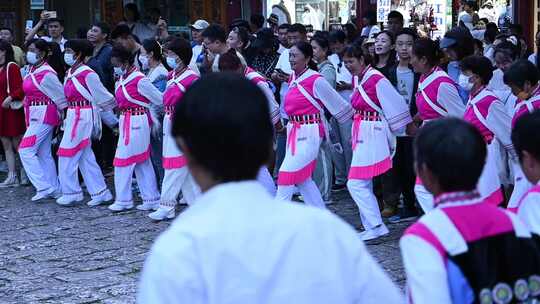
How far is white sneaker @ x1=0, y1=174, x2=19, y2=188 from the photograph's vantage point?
441 inches

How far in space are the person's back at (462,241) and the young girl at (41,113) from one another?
7560 mm

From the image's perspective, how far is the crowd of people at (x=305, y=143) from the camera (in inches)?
85.5

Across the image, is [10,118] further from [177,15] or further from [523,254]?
[523,254]

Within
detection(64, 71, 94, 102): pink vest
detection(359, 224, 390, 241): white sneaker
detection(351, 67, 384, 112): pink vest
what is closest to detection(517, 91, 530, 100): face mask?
detection(351, 67, 384, 112): pink vest

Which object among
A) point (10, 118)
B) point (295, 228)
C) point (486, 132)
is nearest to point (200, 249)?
point (295, 228)

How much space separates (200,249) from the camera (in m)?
2.09

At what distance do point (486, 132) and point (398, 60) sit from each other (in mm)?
2367

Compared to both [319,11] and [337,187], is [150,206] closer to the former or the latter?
[337,187]

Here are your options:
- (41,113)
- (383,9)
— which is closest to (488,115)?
(41,113)

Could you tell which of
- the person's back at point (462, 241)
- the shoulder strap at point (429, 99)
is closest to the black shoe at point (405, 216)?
the shoulder strap at point (429, 99)

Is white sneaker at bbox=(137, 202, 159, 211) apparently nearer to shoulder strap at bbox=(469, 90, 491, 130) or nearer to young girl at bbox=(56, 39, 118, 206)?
young girl at bbox=(56, 39, 118, 206)

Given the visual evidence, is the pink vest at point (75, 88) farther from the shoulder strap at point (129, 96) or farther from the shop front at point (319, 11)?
the shop front at point (319, 11)

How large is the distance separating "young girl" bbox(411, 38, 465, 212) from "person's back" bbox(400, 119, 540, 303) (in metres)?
4.55

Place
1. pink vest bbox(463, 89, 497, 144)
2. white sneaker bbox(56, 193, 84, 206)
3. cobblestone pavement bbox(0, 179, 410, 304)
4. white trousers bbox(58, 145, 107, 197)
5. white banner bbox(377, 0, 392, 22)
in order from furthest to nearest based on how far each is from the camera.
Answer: white banner bbox(377, 0, 392, 22), white sneaker bbox(56, 193, 84, 206), white trousers bbox(58, 145, 107, 197), pink vest bbox(463, 89, 497, 144), cobblestone pavement bbox(0, 179, 410, 304)
